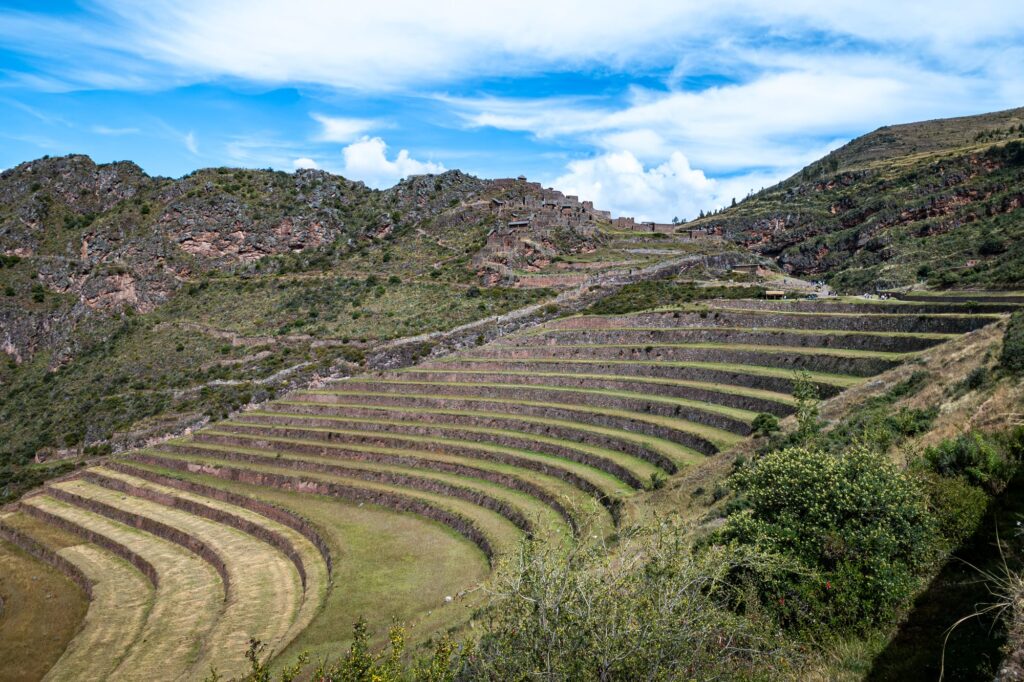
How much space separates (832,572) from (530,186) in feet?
217

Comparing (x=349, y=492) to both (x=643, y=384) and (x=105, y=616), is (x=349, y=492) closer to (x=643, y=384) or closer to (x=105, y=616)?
(x=105, y=616)

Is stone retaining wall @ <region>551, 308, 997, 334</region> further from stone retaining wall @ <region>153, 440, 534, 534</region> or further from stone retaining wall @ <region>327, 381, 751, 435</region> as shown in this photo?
stone retaining wall @ <region>153, 440, 534, 534</region>

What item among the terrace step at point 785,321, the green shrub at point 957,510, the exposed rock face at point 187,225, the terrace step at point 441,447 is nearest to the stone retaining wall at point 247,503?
the terrace step at point 441,447

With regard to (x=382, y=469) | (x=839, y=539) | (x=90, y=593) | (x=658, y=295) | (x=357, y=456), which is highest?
(x=658, y=295)

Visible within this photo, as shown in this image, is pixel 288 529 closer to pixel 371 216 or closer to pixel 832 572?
pixel 832 572

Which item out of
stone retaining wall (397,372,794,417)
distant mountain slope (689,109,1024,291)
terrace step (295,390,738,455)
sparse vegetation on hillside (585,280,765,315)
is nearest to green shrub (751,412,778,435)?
terrace step (295,390,738,455)

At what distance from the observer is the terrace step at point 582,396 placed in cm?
2017

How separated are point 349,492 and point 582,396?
1009cm

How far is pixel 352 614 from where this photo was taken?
586 inches

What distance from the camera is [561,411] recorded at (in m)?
25.0

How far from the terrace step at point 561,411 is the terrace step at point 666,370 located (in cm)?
307

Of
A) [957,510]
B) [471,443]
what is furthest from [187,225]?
[957,510]

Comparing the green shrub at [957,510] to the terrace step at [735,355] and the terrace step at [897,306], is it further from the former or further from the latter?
the terrace step at [897,306]

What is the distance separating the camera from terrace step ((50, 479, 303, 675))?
14461 mm
